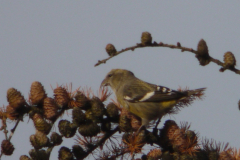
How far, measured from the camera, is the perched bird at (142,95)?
11.5 feet

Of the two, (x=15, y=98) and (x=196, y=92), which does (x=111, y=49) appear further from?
(x=196, y=92)

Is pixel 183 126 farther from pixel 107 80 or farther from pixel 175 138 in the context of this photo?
pixel 107 80

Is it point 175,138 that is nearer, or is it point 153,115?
point 175,138

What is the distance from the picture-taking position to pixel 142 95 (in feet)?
13.7

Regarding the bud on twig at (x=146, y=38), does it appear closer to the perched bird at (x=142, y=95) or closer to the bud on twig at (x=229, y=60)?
the bud on twig at (x=229, y=60)

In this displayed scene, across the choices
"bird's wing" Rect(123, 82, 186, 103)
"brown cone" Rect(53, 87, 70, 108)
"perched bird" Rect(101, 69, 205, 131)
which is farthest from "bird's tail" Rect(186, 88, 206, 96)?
"brown cone" Rect(53, 87, 70, 108)

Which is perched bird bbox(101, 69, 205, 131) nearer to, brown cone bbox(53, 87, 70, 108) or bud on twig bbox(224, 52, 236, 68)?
brown cone bbox(53, 87, 70, 108)

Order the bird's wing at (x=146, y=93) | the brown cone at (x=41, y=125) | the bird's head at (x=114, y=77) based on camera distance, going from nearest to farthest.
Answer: the brown cone at (x=41, y=125)
the bird's wing at (x=146, y=93)
the bird's head at (x=114, y=77)

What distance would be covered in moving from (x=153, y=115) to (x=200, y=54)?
1.47 metres

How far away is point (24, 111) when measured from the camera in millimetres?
2436

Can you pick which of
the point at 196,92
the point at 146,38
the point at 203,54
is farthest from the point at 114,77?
the point at 203,54

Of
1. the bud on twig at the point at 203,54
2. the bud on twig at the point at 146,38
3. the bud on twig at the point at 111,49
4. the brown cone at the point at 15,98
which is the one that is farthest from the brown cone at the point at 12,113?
the bud on twig at the point at 203,54

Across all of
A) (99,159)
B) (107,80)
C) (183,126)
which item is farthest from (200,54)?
(107,80)

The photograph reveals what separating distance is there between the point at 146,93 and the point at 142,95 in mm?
65
